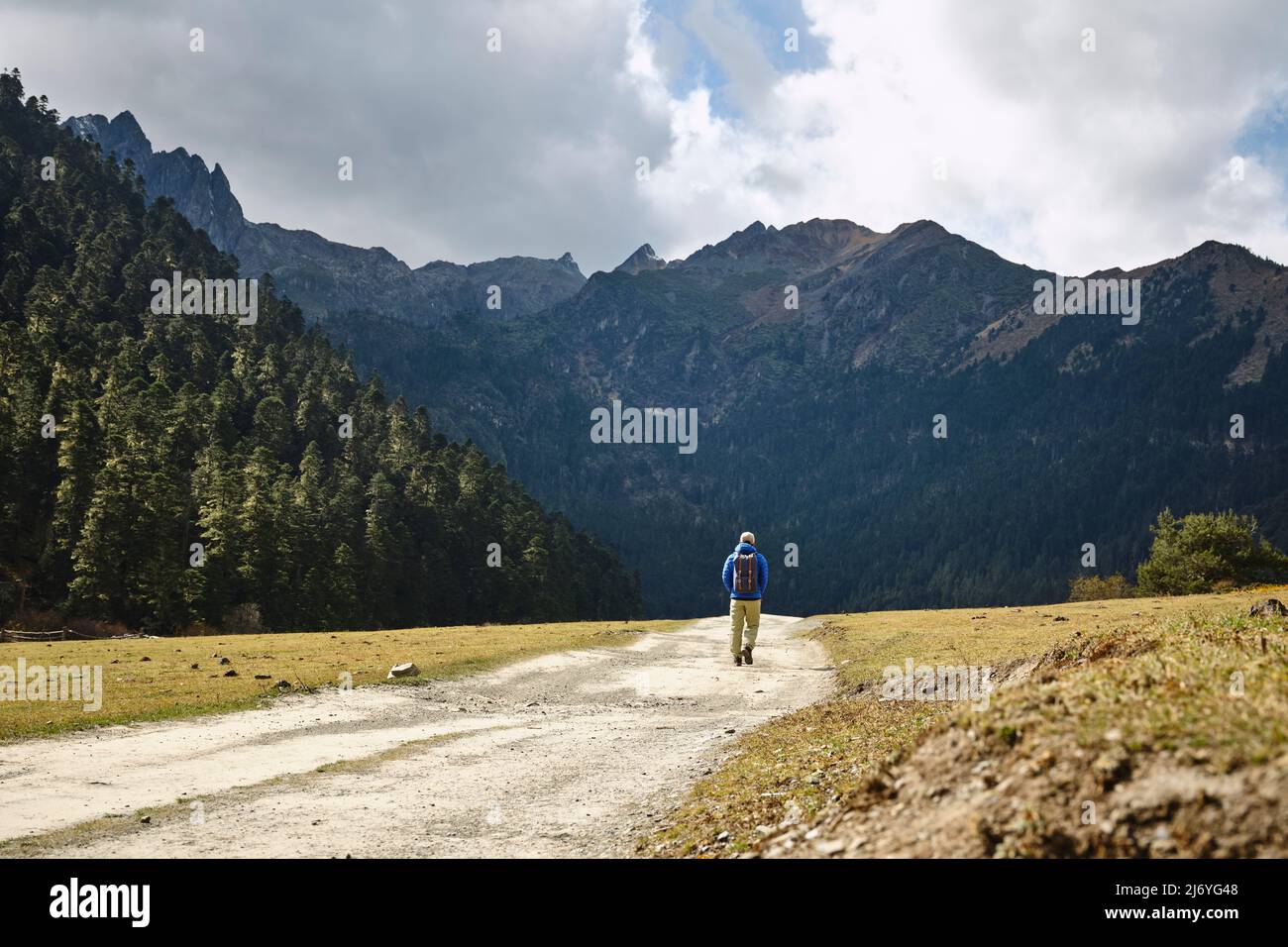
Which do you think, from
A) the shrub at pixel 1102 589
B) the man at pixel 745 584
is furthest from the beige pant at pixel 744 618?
the shrub at pixel 1102 589

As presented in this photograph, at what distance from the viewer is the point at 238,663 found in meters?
30.2

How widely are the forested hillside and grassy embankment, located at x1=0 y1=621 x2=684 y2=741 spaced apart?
114ft

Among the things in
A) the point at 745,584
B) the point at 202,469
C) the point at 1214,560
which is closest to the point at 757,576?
the point at 745,584

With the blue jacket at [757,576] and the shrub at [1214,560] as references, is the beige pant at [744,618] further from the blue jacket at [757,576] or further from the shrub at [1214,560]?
the shrub at [1214,560]

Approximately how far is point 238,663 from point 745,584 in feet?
63.3

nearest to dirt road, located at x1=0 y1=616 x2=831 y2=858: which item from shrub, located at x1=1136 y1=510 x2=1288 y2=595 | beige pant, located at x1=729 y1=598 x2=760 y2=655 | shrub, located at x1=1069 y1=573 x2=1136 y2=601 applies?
beige pant, located at x1=729 y1=598 x2=760 y2=655

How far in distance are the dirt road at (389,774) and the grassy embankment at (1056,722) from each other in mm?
957

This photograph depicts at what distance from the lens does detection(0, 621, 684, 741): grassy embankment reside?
62.0ft

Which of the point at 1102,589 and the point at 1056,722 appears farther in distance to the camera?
the point at 1102,589

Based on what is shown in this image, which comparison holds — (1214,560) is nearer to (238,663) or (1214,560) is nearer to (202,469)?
(238,663)

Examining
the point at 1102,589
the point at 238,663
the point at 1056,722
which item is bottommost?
the point at 1102,589

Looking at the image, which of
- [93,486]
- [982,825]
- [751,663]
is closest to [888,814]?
[982,825]

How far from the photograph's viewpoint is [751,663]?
99.6ft

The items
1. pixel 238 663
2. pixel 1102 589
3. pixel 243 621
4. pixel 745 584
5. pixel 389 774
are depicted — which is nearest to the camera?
pixel 389 774
